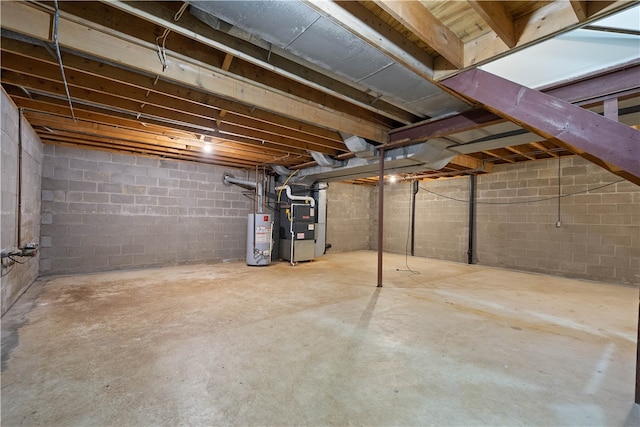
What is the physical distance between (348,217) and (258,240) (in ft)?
11.5

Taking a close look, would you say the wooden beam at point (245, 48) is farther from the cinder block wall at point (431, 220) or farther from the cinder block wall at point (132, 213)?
the cinder block wall at point (431, 220)

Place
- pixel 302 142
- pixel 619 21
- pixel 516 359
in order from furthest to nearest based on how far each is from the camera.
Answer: pixel 302 142, pixel 516 359, pixel 619 21

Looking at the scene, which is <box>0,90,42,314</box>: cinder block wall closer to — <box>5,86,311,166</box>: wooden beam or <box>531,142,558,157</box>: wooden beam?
<box>5,86,311,166</box>: wooden beam

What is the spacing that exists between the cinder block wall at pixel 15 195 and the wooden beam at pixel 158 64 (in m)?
1.36

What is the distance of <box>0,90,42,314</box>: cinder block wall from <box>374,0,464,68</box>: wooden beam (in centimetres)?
343

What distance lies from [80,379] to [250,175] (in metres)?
5.07

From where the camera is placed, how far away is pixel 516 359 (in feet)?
6.91

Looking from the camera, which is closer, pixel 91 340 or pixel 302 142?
pixel 91 340

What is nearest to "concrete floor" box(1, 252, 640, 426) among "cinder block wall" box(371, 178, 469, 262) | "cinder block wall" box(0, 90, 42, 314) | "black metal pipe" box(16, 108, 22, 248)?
"cinder block wall" box(0, 90, 42, 314)

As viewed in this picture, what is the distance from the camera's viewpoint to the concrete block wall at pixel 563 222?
4605 mm

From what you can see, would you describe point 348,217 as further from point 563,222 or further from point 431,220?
point 563,222

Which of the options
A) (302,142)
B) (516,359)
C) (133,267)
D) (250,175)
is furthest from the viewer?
(250,175)

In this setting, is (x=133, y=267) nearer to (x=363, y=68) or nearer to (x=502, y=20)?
(x=363, y=68)

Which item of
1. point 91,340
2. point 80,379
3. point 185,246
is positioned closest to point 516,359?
point 80,379
